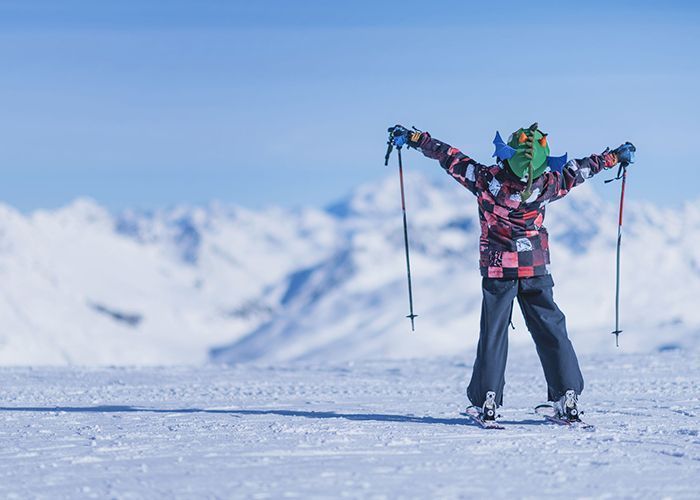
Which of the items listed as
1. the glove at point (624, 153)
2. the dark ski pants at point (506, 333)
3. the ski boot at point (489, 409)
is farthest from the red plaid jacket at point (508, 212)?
the ski boot at point (489, 409)

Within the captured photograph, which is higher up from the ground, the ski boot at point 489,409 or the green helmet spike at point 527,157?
the green helmet spike at point 527,157

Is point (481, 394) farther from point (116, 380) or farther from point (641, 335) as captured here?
point (641, 335)

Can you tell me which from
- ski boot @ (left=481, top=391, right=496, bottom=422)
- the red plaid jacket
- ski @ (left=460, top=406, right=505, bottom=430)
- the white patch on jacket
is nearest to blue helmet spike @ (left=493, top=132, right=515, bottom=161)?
the red plaid jacket

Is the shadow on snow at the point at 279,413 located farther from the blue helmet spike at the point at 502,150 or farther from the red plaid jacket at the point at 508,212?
the blue helmet spike at the point at 502,150

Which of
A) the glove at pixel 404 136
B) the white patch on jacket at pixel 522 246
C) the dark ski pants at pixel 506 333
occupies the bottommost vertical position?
the dark ski pants at pixel 506 333

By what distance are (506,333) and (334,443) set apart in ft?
6.15

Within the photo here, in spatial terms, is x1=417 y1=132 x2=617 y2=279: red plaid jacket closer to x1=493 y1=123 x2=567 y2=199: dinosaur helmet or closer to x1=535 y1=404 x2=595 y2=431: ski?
x1=493 y1=123 x2=567 y2=199: dinosaur helmet

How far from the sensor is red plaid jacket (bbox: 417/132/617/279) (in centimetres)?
807

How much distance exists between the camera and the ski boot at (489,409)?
8.04 metres

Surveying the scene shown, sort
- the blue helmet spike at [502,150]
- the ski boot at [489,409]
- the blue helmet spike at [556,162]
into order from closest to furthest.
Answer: the blue helmet spike at [502,150], the ski boot at [489,409], the blue helmet spike at [556,162]

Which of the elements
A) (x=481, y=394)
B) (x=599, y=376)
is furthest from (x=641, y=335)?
(x=481, y=394)

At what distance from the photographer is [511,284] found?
809 cm

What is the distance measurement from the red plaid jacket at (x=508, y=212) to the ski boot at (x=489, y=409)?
96 cm

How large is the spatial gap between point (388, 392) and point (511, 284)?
142 inches
